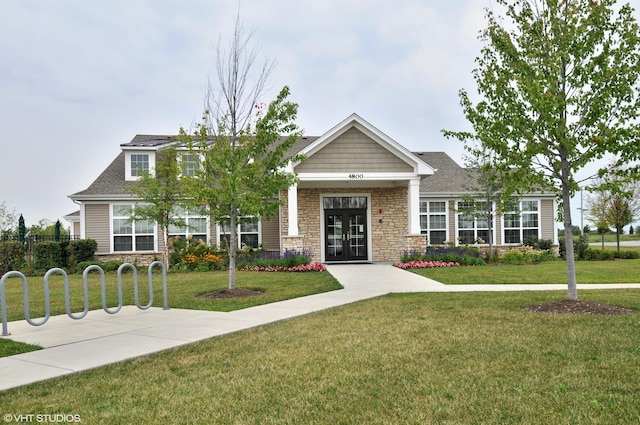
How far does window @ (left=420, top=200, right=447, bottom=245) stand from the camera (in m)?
22.9

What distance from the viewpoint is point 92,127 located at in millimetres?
21094

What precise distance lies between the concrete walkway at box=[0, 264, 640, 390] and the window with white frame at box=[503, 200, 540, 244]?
1142 cm

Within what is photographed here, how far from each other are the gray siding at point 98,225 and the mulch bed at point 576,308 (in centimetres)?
1760

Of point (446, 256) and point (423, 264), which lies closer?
point (423, 264)

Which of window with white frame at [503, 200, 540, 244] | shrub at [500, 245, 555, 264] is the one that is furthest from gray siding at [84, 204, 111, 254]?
window with white frame at [503, 200, 540, 244]

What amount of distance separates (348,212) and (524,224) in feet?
29.5

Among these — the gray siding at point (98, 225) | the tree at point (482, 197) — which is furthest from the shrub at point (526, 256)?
the gray siding at point (98, 225)

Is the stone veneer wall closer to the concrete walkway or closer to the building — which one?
the building

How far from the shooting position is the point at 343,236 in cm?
2105

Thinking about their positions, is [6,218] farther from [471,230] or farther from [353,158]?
[471,230]

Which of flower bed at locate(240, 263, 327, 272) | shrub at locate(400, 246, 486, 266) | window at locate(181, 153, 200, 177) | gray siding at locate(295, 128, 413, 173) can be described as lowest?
flower bed at locate(240, 263, 327, 272)

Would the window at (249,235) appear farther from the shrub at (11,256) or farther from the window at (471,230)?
the window at (471,230)

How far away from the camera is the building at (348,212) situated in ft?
61.1

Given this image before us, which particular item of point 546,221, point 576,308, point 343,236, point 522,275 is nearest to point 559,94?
point 576,308
